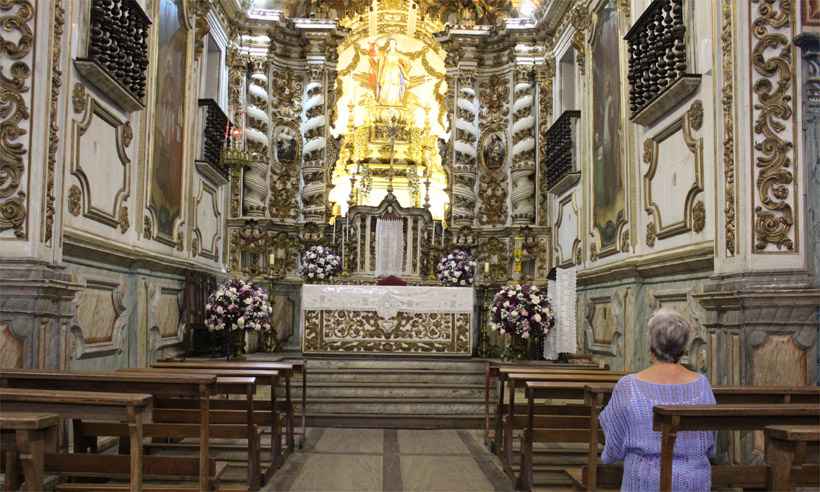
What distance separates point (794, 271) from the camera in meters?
6.44

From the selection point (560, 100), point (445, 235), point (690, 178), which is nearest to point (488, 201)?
point (445, 235)

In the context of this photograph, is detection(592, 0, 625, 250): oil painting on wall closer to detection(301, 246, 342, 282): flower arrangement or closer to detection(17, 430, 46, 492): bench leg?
detection(301, 246, 342, 282): flower arrangement

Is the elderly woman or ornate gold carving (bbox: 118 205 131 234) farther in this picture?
ornate gold carving (bbox: 118 205 131 234)

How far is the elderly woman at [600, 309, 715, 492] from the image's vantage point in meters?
3.71

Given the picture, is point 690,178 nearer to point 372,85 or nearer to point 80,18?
point 80,18

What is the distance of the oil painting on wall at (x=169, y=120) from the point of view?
1032 cm

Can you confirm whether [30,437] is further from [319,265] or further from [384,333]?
[319,265]

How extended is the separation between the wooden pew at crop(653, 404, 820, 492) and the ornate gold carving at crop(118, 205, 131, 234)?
700cm

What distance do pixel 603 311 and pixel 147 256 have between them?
238 inches

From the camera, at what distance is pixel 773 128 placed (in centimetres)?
659

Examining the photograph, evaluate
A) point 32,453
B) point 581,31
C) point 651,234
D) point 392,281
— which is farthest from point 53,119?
point 581,31

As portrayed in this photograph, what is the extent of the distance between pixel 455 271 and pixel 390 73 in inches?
173

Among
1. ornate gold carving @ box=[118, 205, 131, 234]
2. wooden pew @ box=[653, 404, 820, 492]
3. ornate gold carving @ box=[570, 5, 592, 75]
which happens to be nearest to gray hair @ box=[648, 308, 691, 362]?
wooden pew @ box=[653, 404, 820, 492]

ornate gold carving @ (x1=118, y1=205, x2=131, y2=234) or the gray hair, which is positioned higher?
ornate gold carving @ (x1=118, y1=205, x2=131, y2=234)
